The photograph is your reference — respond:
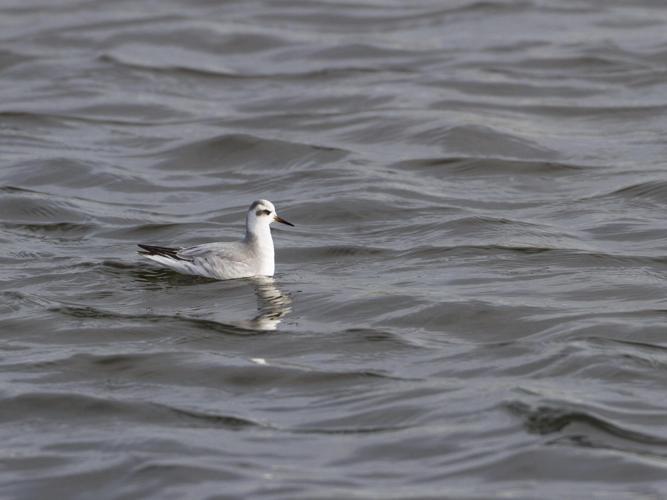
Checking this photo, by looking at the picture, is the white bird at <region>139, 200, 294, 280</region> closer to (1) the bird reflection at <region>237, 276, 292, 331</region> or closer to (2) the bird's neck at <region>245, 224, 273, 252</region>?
(2) the bird's neck at <region>245, 224, 273, 252</region>

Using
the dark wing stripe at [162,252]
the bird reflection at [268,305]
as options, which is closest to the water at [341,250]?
the bird reflection at [268,305]

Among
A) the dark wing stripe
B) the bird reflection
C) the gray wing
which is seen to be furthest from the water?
the dark wing stripe

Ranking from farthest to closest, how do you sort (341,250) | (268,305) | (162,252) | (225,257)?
(341,250)
(225,257)
(162,252)
(268,305)

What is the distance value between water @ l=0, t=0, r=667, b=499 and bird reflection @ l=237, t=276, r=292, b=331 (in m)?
0.04

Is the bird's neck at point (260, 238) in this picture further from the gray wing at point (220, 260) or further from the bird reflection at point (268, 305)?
the bird reflection at point (268, 305)

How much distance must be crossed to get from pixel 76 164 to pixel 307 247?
14.3 ft

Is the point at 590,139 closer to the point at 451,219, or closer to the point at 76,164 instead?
the point at 451,219

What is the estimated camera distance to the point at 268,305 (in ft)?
43.8

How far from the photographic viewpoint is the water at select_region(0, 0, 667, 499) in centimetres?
966

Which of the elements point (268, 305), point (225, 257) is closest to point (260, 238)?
point (225, 257)

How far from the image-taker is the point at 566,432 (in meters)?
9.80

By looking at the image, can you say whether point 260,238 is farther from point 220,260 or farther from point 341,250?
point 341,250

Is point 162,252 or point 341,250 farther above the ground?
point 162,252

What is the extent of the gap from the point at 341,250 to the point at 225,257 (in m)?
1.41
